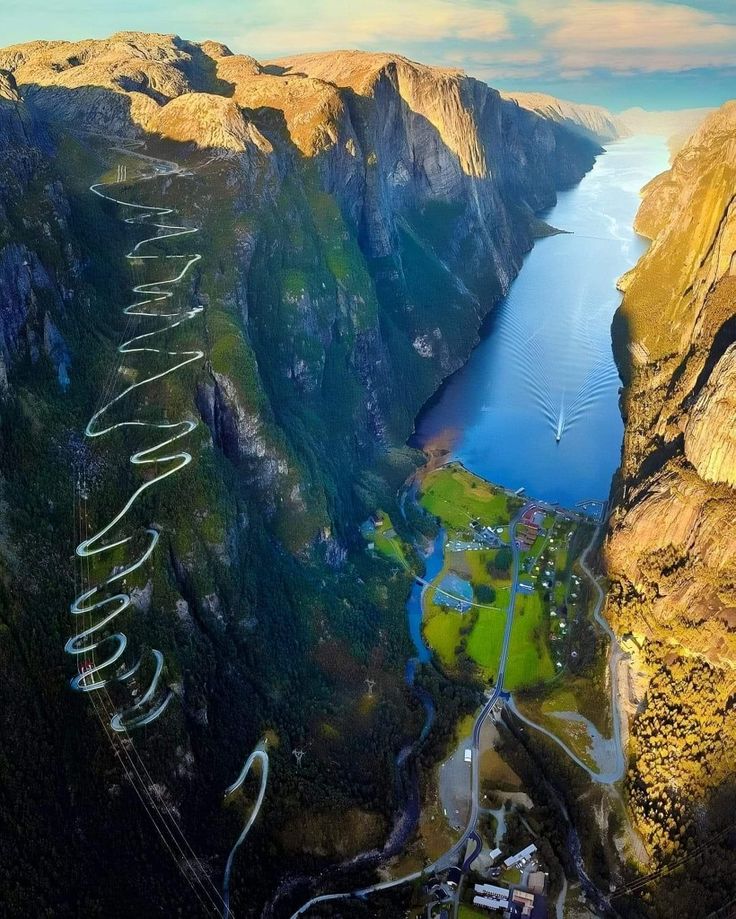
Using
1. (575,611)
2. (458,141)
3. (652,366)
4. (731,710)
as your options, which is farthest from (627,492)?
(458,141)

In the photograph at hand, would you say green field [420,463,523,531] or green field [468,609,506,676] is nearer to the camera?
green field [468,609,506,676]

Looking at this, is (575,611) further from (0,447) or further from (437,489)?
(0,447)

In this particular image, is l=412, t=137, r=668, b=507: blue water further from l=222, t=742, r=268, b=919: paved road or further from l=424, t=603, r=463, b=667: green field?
l=222, t=742, r=268, b=919: paved road

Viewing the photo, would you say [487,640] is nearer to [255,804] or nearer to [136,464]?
[255,804]

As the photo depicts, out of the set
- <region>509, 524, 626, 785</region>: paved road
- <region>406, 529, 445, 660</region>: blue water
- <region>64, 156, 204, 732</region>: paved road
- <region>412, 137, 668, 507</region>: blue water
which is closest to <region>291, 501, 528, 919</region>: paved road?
<region>509, 524, 626, 785</region>: paved road

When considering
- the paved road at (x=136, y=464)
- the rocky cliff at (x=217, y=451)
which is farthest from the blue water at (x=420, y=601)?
Answer: the paved road at (x=136, y=464)

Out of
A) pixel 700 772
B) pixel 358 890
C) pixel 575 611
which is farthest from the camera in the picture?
pixel 575 611
